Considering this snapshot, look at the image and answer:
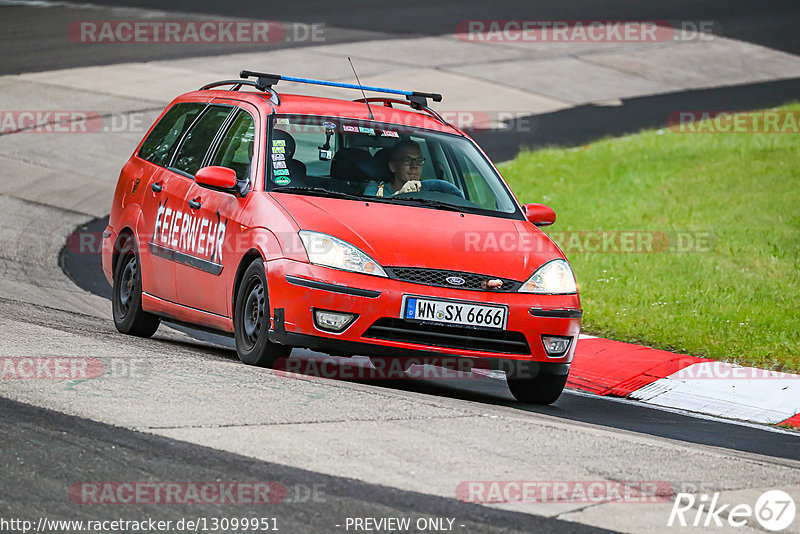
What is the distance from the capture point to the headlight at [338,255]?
24.1 ft

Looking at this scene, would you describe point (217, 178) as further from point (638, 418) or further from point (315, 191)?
point (638, 418)

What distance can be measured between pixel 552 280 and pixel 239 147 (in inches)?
89.6

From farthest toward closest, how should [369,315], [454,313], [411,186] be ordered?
[411,186]
[454,313]
[369,315]

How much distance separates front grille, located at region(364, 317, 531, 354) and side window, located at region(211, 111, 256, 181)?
5.11 ft

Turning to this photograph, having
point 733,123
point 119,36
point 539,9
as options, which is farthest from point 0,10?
point 733,123

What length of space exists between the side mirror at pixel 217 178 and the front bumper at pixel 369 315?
0.78 meters

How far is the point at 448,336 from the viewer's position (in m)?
7.46

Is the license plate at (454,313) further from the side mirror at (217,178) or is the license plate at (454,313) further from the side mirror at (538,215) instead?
the side mirror at (217,178)

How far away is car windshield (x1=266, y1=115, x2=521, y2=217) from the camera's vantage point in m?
8.21

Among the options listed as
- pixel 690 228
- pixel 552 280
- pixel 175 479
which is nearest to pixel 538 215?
pixel 552 280

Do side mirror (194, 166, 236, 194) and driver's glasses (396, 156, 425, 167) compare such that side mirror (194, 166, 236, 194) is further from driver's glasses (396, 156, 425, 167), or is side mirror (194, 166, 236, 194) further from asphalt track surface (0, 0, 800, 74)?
asphalt track surface (0, 0, 800, 74)

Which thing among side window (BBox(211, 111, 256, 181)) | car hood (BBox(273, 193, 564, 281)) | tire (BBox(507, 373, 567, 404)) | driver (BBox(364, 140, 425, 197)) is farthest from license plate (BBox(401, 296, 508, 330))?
side window (BBox(211, 111, 256, 181))

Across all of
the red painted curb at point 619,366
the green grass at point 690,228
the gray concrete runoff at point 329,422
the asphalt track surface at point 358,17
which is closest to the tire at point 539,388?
the gray concrete runoff at point 329,422

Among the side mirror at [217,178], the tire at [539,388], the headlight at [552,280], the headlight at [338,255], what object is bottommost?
the tire at [539,388]
